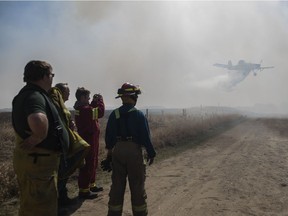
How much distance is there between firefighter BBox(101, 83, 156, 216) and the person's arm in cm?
207

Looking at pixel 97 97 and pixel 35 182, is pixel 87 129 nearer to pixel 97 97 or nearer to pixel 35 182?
pixel 97 97

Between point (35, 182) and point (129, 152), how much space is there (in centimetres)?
202

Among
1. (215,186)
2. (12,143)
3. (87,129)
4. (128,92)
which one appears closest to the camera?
(128,92)

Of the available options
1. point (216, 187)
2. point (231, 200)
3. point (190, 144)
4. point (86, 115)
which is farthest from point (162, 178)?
point (190, 144)

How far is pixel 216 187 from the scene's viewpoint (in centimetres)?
809

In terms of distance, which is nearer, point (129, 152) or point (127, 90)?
point (129, 152)

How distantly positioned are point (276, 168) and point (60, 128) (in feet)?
28.4

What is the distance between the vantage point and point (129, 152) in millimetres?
5234

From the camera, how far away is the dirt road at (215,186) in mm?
6473

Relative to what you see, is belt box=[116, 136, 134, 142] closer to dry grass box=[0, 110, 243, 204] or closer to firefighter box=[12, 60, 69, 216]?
firefighter box=[12, 60, 69, 216]

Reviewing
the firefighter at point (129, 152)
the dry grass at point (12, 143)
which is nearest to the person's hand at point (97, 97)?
the firefighter at point (129, 152)

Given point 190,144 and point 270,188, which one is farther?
point 190,144

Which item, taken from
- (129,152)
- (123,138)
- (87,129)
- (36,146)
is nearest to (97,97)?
(87,129)

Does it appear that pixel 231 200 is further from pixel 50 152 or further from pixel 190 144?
pixel 190 144
